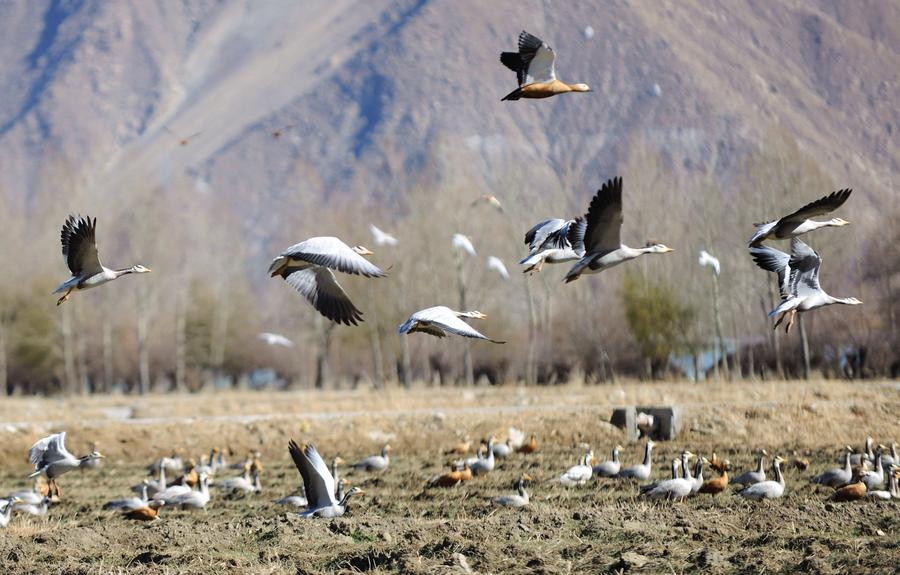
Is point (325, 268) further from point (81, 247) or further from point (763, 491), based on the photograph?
point (763, 491)

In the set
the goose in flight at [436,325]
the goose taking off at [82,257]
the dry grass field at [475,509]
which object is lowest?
the dry grass field at [475,509]

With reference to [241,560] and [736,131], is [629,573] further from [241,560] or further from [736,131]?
[736,131]

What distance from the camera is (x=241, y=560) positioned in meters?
13.9

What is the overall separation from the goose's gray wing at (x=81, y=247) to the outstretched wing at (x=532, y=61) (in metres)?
5.19

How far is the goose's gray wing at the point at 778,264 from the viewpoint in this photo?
15766mm

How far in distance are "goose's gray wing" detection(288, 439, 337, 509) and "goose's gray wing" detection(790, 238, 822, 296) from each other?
6123 millimetres

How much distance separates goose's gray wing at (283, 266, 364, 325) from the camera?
51.0 feet

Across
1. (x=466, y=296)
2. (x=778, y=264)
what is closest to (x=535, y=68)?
(x=778, y=264)

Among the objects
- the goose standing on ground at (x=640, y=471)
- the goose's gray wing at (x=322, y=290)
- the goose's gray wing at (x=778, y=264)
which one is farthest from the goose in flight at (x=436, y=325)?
the goose standing on ground at (x=640, y=471)

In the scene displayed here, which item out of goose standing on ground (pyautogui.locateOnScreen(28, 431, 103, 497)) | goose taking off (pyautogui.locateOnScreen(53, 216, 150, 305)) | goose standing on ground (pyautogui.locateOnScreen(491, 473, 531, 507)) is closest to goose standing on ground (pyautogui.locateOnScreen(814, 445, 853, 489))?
goose standing on ground (pyautogui.locateOnScreen(491, 473, 531, 507))

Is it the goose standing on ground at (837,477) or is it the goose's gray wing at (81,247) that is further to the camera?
the goose standing on ground at (837,477)

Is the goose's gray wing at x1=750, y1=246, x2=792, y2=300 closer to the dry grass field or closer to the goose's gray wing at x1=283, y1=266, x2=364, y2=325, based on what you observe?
the dry grass field

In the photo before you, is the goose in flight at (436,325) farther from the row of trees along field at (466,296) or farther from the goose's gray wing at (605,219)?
the row of trees along field at (466,296)

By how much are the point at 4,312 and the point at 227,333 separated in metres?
12.4
